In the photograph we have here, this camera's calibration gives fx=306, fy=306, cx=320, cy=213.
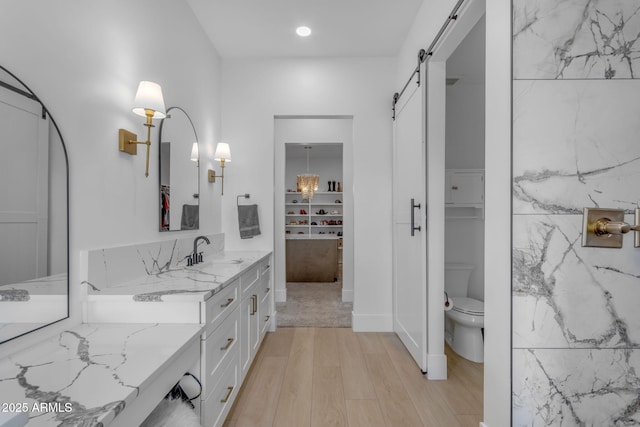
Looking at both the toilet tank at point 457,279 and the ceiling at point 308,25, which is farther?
the toilet tank at point 457,279

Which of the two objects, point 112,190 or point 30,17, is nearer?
point 30,17

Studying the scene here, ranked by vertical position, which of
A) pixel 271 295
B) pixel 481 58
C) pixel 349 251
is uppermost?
pixel 481 58

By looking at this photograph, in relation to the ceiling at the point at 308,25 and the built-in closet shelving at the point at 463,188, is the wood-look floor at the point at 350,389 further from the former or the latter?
the ceiling at the point at 308,25

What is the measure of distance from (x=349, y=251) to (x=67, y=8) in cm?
360

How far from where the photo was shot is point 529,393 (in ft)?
3.88

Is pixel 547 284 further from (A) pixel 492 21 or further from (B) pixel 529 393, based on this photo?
(A) pixel 492 21

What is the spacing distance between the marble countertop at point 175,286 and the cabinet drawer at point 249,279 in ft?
0.23

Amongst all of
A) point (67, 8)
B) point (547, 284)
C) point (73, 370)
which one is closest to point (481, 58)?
point (547, 284)

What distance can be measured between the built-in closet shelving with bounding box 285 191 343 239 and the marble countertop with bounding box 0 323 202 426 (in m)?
6.67

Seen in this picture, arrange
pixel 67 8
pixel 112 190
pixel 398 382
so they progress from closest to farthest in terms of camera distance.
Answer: pixel 67 8, pixel 112 190, pixel 398 382

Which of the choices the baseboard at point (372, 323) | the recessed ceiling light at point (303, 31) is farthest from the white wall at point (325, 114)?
the recessed ceiling light at point (303, 31)

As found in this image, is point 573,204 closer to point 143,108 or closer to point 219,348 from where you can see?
point 219,348

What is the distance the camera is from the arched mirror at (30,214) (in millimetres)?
1015

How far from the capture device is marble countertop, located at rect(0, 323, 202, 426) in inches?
29.0
